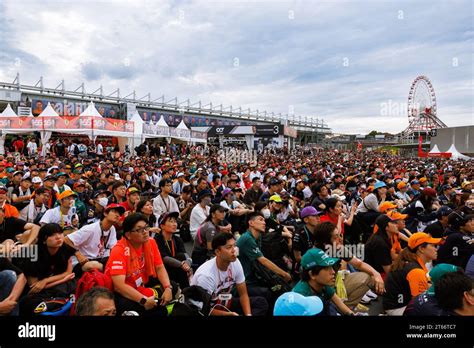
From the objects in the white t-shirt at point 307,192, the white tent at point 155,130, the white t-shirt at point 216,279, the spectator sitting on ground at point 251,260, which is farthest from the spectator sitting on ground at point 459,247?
the white tent at point 155,130

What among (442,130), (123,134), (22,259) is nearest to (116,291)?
(22,259)

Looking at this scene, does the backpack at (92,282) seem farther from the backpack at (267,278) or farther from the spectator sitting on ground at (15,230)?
the backpack at (267,278)

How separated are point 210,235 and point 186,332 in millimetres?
2383

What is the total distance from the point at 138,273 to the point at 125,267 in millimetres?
187

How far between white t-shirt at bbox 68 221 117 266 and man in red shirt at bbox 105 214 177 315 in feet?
2.95

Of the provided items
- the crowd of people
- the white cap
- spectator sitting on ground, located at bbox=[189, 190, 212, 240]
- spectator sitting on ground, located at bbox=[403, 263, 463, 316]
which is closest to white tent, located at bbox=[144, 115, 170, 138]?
the crowd of people

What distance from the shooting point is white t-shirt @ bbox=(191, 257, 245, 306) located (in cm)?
320

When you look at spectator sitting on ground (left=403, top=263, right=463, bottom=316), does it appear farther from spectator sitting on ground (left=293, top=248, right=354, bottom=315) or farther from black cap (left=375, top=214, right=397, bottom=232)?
black cap (left=375, top=214, right=397, bottom=232)

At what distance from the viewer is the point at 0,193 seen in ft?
15.8

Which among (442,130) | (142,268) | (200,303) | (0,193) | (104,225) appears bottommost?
(200,303)

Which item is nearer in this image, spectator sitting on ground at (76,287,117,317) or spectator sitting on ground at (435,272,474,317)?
spectator sitting on ground at (76,287,117,317)

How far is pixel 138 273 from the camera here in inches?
129

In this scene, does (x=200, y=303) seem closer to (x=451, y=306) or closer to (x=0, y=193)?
(x=451, y=306)
